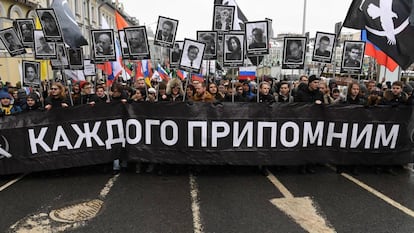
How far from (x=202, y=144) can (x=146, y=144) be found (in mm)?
955

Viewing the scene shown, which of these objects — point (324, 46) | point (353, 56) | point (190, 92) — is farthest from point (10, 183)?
point (353, 56)

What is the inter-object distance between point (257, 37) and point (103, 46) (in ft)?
9.95

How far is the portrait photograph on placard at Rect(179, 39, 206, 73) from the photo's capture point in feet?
20.8

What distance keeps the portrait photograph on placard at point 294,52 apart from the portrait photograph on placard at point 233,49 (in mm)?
847

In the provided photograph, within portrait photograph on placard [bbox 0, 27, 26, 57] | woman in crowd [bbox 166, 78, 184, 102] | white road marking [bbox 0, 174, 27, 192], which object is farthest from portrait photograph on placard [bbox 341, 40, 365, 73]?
portrait photograph on placard [bbox 0, 27, 26, 57]

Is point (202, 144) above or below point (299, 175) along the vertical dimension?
above

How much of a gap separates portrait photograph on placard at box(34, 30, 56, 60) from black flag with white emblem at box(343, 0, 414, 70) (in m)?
5.90

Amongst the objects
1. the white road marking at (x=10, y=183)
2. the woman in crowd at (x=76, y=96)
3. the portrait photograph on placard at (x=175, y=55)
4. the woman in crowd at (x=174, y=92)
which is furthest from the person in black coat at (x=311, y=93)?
the white road marking at (x=10, y=183)

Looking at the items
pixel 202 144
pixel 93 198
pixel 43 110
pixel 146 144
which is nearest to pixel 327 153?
pixel 202 144

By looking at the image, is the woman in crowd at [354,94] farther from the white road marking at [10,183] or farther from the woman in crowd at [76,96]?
the white road marking at [10,183]

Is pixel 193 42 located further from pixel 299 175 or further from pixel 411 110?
pixel 411 110

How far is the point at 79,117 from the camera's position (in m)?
5.55

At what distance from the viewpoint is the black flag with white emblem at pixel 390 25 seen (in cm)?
591

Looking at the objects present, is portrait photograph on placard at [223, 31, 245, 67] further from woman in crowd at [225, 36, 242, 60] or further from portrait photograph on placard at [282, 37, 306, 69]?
portrait photograph on placard at [282, 37, 306, 69]
